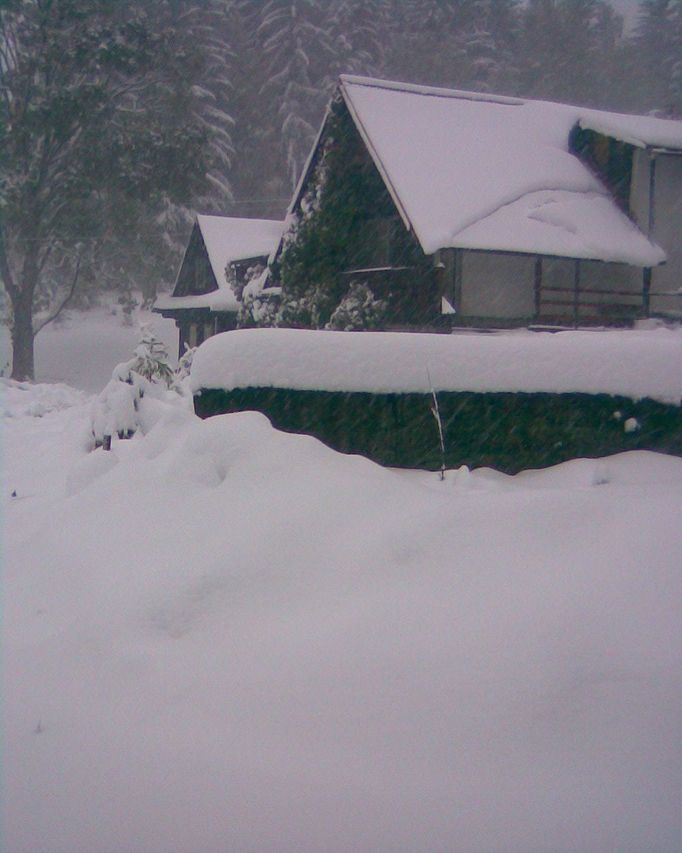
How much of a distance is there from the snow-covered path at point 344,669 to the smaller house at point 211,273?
20654 millimetres

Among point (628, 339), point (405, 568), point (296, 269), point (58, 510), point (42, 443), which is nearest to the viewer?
point (405, 568)

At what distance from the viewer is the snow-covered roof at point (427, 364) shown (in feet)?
20.2

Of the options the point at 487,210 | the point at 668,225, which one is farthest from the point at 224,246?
the point at 668,225

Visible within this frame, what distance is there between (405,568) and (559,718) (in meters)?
1.13

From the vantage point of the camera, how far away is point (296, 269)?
16.9 meters

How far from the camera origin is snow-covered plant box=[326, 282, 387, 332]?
15.1 meters

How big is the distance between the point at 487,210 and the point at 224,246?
47.7 ft

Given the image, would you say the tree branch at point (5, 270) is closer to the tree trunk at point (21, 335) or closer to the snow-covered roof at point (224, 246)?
the tree trunk at point (21, 335)

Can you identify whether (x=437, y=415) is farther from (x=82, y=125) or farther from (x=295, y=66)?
(x=295, y=66)

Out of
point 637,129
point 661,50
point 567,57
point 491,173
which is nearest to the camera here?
point 491,173

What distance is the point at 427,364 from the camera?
623 cm

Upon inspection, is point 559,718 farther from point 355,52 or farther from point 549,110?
point 355,52

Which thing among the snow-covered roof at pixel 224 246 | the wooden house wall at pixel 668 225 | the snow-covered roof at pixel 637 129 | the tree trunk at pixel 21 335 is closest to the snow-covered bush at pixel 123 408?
the snow-covered roof at pixel 637 129

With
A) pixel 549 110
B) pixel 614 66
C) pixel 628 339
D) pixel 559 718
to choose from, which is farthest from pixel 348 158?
pixel 614 66
